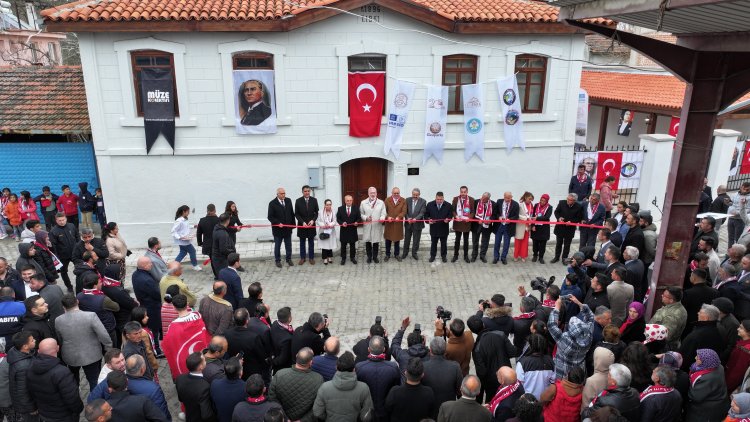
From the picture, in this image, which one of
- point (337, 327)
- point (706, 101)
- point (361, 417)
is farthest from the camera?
point (337, 327)

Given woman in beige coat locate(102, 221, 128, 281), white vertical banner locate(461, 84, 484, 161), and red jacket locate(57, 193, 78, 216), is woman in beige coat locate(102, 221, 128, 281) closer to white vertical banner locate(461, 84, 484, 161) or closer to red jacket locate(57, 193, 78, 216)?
red jacket locate(57, 193, 78, 216)

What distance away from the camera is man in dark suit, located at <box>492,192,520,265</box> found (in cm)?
1157

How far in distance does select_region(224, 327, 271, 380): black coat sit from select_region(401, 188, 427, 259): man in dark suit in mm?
6083

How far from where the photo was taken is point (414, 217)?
38.7 ft

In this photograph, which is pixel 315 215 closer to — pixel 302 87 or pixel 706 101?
pixel 302 87

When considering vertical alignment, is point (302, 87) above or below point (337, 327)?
above

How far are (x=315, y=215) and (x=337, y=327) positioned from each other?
3125mm

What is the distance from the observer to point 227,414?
5293 millimetres

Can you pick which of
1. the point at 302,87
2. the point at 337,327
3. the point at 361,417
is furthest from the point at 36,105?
the point at 361,417

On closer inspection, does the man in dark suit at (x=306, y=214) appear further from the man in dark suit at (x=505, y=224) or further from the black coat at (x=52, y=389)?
the black coat at (x=52, y=389)

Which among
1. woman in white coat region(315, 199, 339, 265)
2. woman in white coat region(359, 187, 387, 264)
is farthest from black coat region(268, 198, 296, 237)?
woman in white coat region(359, 187, 387, 264)

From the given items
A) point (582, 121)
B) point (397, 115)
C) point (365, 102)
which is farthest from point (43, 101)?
point (582, 121)

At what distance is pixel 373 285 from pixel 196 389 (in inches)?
234

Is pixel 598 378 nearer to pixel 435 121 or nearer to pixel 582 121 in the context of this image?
pixel 435 121
